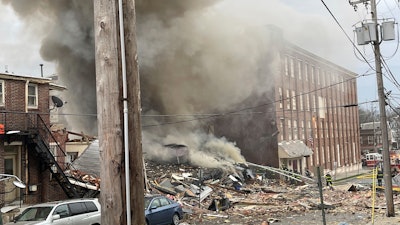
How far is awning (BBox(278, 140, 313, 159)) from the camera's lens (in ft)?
124

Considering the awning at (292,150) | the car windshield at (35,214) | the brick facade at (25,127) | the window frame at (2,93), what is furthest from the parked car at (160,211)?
the awning at (292,150)

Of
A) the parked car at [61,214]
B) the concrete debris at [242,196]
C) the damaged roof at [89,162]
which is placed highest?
the damaged roof at [89,162]

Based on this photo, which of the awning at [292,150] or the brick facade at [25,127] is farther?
the awning at [292,150]

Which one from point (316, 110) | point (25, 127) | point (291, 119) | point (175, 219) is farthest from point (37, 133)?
point (316, 110)

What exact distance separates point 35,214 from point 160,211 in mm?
3999

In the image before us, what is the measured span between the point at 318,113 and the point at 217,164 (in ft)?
67.8

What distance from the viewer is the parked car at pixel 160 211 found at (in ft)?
43.3

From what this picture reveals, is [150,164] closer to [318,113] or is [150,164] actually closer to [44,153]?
[44,153]

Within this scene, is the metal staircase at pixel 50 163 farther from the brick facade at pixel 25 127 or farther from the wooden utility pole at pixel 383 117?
the wooden utility pole at pixel 383 117

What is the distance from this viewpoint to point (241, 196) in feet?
80.4

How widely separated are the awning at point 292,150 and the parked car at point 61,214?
27.7 meters

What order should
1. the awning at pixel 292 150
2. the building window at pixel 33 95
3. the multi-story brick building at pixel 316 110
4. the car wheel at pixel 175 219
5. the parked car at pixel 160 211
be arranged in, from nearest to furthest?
the parked car at pixel 160 211
the car wheel at pixel 175 219
the building window at pixel 33 95
the awning at pixel 292 150
the multi-story brick building at pixel 316 110

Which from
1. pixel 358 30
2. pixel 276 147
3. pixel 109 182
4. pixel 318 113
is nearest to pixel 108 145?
pixel 109 182

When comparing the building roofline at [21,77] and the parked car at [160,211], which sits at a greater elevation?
the building roofline at [21,77]
